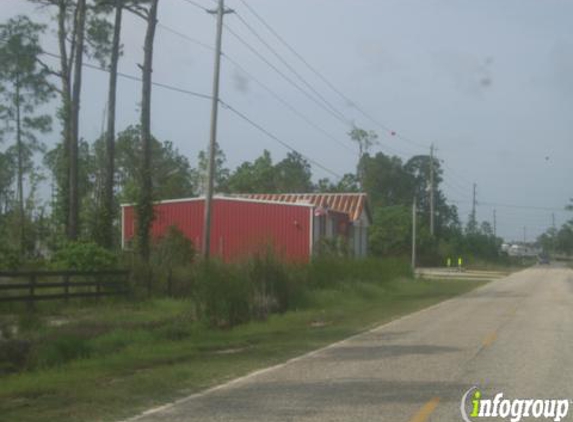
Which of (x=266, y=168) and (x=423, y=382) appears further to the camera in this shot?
(x=266, y=168)

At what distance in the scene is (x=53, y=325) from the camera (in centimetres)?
2162

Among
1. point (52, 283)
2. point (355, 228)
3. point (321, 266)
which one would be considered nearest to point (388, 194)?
point (355, 228)

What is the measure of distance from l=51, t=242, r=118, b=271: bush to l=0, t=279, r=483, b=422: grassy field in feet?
7.97

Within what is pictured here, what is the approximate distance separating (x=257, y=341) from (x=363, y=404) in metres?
9.08

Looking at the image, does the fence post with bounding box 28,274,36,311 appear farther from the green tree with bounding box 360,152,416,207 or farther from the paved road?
the green tree with bounding box 360,152,416,207

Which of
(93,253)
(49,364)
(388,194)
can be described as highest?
(388,194)

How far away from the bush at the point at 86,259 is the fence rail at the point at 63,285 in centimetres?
116

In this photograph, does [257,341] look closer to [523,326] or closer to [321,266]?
[523,326]

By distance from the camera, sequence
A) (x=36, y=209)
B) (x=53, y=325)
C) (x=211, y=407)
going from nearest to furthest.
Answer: (x=211, y=407)
(x=53, y=325)
(x=36, y=209)

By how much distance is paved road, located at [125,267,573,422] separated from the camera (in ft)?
35.4

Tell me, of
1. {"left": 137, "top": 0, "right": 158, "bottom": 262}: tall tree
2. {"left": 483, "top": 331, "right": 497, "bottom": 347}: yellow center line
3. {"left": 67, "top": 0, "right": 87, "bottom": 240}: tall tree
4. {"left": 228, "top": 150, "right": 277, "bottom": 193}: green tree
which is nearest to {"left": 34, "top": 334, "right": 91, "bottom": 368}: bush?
{"left": 483, "top": 331, "right": 497, "bottom": 347}: yellow center line

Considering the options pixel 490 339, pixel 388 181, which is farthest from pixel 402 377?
pixel 388 181

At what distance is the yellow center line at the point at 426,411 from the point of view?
1031 centimetres

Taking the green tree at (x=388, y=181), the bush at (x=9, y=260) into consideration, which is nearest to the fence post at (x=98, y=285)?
the bush at (x=9, y=260)
